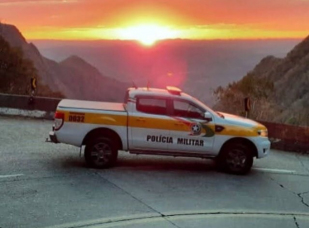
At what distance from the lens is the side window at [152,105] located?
38.0 ft

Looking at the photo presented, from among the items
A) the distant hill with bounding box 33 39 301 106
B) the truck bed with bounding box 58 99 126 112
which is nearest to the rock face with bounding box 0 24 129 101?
the distant hill with bounding box 33 39 301 106

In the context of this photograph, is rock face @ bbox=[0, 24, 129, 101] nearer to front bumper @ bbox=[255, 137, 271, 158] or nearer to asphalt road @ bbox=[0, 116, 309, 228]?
asphalt road @ bbox=[0, 116, 309, 228]

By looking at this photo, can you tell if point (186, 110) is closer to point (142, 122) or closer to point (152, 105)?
point (152, 105)

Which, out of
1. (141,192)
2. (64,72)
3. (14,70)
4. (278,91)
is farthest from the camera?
(64,72)

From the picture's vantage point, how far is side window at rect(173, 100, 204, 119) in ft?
38.4

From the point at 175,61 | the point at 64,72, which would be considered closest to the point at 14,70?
the point at 175,61

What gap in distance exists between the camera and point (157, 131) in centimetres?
1145

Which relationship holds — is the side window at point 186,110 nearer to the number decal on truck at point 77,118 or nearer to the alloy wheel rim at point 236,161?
the alloy wheel rim at point 236,161

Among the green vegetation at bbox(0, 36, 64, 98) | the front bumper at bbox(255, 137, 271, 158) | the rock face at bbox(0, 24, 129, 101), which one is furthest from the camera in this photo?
the rock face at bbox(0, 24, 129, 101)

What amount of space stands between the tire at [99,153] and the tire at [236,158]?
2502 mm

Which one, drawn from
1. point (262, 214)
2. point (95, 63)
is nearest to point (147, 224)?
point (262, 214)

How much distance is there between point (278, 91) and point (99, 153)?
122 feet

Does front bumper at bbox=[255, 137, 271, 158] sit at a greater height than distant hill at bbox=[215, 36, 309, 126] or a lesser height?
lesser

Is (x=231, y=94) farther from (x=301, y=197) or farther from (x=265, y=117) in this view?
(x=301, y=197)
